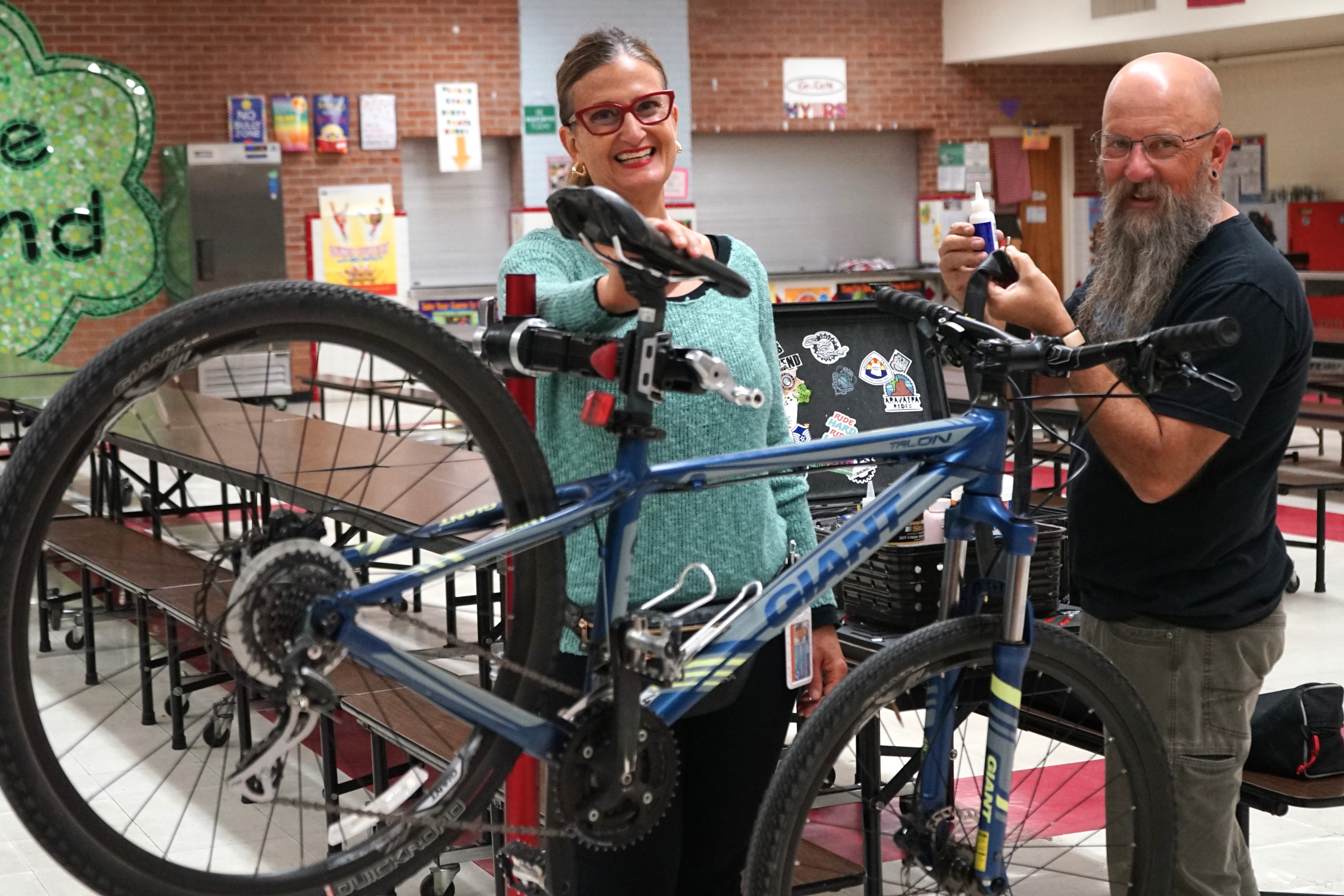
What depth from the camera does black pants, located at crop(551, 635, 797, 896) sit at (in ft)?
6.05

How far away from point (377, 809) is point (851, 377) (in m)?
2.22

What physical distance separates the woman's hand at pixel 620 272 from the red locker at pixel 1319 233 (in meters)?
12.4

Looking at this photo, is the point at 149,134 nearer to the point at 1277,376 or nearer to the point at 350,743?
the point at 350,743

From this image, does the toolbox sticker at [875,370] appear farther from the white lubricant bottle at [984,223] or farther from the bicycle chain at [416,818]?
the bicycle chain at [416,818]

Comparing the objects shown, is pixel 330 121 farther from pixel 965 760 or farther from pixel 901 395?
pixel 965 760

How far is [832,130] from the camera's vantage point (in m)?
14.6

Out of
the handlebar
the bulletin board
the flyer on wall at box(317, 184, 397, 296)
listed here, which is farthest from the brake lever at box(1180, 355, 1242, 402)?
the flyer on wall at box(317, 184, 397, 296)

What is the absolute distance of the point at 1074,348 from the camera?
5.21 ft

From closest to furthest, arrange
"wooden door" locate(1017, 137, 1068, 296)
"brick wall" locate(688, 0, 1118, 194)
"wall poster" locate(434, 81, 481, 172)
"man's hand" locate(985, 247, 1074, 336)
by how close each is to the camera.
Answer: "man's hand" locate(985, 247, 1074, 336) → "wall poster" locate(434, 81, 481, 172) → "brick wall" locate(688, 0, 1118, 194) → "wooden door" locate(1017, 137, 1068, 296)

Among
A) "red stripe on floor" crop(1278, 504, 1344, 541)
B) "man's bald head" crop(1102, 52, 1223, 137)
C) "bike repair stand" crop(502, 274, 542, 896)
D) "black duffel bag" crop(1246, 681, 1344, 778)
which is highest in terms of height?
"man's bald head" crop(1102, 52, 1223, 137)

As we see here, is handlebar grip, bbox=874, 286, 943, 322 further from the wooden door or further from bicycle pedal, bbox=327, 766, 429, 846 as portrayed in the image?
the wooden door

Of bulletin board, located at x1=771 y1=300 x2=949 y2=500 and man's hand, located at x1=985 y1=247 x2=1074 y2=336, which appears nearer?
man's hand, located at x1=985 y1=247 x2=1074 y2=336

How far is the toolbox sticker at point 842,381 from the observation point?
3361mm

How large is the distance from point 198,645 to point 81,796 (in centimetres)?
374
